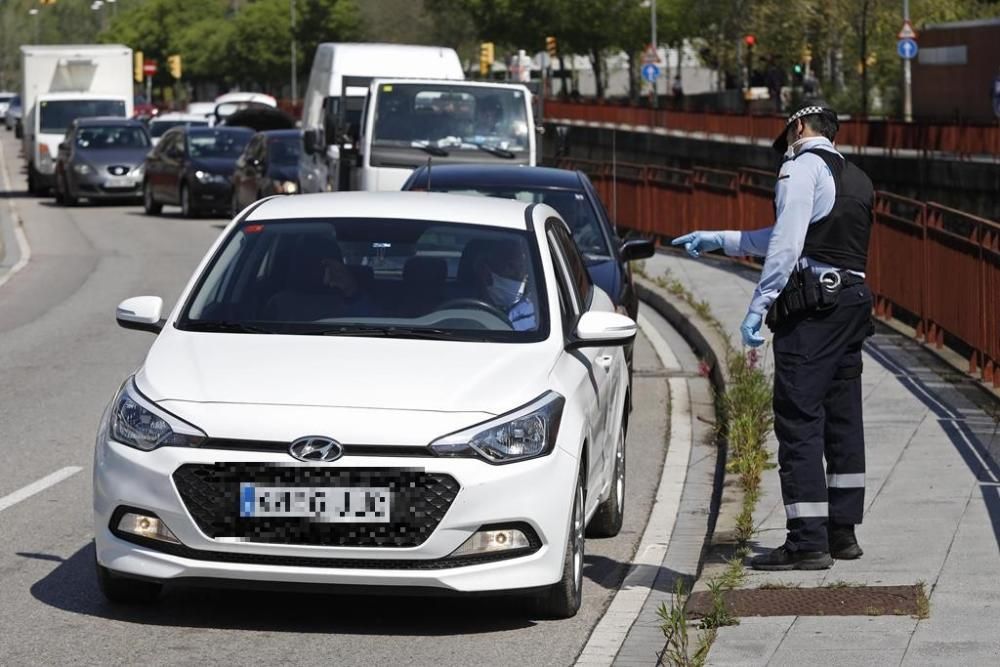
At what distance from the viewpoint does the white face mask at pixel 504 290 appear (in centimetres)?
775

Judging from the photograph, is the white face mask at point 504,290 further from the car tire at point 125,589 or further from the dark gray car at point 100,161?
the dark gray car at point 100,161

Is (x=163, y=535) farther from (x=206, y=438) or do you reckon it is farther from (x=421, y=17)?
(x=421, y=17)

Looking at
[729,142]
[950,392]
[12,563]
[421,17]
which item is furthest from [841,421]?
[421,17]

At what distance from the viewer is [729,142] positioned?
4653cm

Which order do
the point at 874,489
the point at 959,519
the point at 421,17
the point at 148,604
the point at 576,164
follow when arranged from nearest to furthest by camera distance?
1. the point at 148,604
2. the point at 959,519
3. the point at 874,489
4. the point at 576,164
5. the point at 421,17

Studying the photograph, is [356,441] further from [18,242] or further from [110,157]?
[110,157]

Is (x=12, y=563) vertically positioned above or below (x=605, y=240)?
below

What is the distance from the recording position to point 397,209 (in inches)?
324

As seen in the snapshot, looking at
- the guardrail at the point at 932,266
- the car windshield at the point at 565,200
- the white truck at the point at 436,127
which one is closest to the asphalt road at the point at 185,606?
the car windshield at the point at 565,200

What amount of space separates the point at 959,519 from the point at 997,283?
4.39 meters

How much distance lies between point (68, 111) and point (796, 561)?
4010cm

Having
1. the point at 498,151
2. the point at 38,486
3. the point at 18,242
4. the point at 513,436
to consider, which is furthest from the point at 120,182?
the point at 513,436

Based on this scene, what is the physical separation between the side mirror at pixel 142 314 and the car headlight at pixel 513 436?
5.58 feet

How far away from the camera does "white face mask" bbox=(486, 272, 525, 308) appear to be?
25.4 feet
